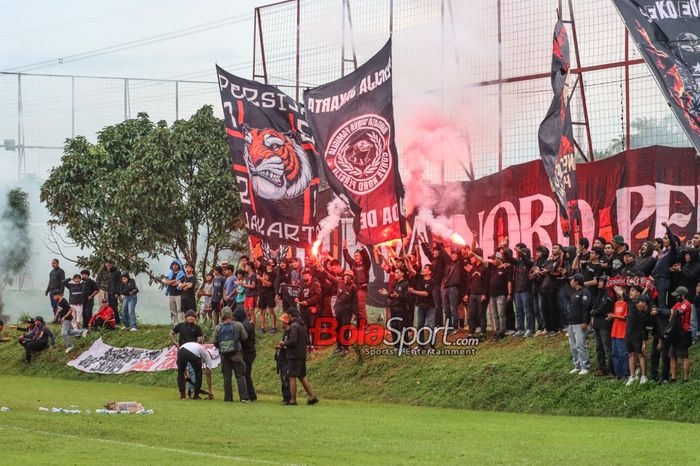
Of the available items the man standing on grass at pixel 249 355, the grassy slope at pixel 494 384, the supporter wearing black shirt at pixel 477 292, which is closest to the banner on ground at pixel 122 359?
the grassy slope at pixel 494 384

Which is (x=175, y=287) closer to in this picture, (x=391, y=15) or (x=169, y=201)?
(x=169, y=201)

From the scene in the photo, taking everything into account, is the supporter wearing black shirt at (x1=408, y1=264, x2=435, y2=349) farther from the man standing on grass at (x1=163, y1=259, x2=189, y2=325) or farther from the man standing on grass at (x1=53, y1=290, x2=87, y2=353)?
the man standing on grass at (x1=53, y1=290, x2=87, y2=353)

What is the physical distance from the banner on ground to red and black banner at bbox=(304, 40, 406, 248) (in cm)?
984

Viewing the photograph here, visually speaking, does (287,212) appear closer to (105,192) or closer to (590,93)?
(590,93)

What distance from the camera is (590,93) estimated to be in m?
27.2

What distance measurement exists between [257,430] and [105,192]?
82.7ft

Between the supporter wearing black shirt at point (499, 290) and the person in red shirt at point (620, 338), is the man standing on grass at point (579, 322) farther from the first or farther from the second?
the supporter wearing black shirt at point (499, 290)

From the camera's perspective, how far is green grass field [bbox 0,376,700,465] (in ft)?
52.6

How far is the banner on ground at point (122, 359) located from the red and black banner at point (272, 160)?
6.04 meters

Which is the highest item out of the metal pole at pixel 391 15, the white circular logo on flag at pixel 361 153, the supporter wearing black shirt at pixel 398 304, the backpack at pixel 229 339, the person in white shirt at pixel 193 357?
the metal pole at pixel 391 15

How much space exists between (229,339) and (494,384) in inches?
217

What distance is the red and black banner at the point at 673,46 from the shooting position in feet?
68.7

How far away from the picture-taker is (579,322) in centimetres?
2402

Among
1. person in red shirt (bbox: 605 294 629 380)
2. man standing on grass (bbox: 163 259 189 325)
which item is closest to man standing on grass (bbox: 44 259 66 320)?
man standing on grass (bbox: 163 259 189 325)
